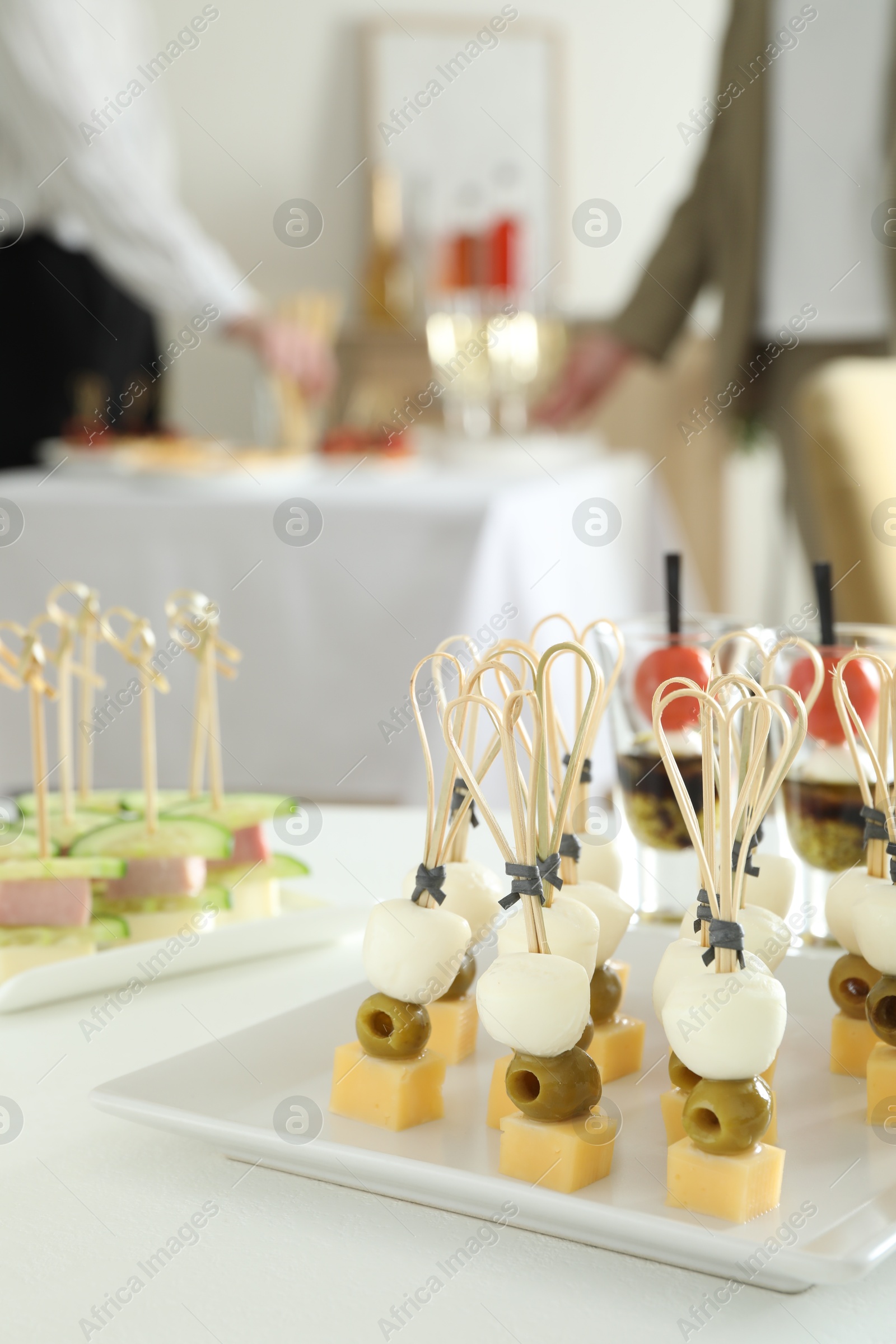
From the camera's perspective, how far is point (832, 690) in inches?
27.3

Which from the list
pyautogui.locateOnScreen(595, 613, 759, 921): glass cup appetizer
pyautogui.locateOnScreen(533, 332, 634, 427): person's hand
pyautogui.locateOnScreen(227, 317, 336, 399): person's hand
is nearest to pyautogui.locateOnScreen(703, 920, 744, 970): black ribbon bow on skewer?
pyautogui.locateOnScreen(595, 613, 759, 921): glass cup appetizer

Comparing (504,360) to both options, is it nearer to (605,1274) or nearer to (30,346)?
(30,346)

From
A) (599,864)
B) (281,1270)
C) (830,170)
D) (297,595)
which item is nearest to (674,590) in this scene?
(599,864)

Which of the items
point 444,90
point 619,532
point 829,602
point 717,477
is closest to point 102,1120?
point 829,602

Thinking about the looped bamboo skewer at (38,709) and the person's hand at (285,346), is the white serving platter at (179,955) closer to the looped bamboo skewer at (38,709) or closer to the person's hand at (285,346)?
the looped bamboo skewer at (38,709)

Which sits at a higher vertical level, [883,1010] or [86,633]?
[86,633]

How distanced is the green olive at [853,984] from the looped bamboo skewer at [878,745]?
0.04 m

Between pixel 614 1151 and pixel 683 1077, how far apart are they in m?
0.03

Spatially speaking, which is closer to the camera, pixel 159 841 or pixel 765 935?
pixel 765 935

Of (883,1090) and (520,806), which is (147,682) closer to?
(520,806)

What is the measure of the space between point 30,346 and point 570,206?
1.95 metres

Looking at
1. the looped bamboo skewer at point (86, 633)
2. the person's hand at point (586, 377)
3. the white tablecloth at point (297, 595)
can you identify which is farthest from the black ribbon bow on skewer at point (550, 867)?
the person's hand at point (586, 377)

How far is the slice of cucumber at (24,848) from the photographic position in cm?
68

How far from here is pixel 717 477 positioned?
3.67 metres
